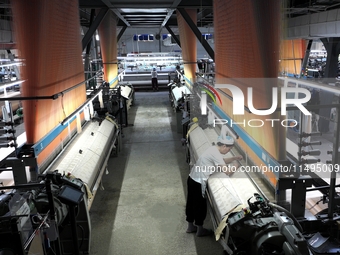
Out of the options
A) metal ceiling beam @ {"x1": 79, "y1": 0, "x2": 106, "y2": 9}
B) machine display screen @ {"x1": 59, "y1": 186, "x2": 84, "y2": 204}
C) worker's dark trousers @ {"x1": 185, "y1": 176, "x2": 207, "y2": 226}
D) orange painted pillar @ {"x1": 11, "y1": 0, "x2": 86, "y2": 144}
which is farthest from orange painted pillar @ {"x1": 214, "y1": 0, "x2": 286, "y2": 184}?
metal ceiling beam @ {"x1": 79, "y1": 0, "x2": 106, "y2": 9}

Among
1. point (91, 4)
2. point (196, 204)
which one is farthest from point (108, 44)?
point (196, 204)

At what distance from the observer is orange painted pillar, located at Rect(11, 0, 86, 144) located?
3604mm

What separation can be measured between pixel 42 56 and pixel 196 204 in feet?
8.56

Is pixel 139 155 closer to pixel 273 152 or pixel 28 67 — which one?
pixel 28 67

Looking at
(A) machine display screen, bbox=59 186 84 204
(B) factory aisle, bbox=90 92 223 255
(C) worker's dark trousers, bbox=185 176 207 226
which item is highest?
(A) machine display screen, bbox=59 186 84 204

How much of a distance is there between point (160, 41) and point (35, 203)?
64.6 feet

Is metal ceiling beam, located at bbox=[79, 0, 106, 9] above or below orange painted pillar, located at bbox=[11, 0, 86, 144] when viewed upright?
above

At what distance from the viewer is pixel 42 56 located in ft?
12.4

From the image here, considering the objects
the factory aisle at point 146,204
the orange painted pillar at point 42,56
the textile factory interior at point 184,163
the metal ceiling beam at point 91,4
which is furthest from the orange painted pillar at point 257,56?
the metal ceiling beam at point 91,4

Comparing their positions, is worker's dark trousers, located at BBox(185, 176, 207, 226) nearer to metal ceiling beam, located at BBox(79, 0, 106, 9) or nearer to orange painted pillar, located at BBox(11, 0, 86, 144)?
orange painted pillar, located at BBox(11, 0, 86, 144)

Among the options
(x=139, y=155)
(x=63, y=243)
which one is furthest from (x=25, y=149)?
(x=139, y=155)

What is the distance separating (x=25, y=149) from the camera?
3457 mm

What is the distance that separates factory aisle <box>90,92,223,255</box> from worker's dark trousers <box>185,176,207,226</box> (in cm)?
29

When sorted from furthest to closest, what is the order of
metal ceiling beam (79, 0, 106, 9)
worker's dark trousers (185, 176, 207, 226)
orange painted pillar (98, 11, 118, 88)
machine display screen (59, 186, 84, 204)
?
orange painted pillar (98, 11, 118, 88)
metal ceiling beam (79, 0, 106, 9)
worker's dark trousers (185, 176, 207, 226)
machine display screen (59, 186, 84, 204)
